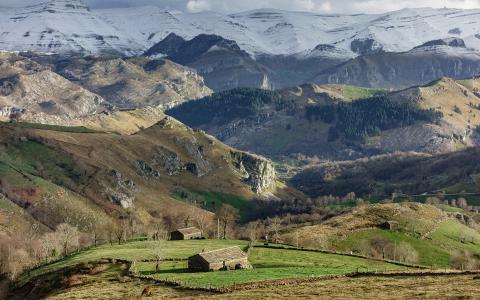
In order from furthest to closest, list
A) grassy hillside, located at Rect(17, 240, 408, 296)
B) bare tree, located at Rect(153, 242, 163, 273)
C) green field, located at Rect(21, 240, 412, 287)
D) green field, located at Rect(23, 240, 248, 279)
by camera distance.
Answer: green field, located at Rect(23, 240, 248, 279) → bare tree, located at Rect(153, 242, 163, 273) → green field, located at Rect(21, 240, 412, 287) → grassy hillside, located at Rect(17, 240, 408, 296)

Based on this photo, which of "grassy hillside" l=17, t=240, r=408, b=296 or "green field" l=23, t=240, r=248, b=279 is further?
"green field" l=23, t=240, r=248, b=279

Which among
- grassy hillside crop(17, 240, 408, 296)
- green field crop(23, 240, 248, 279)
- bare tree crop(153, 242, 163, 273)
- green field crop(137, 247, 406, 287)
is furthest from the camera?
green field crop(23, 240, 248, 279)

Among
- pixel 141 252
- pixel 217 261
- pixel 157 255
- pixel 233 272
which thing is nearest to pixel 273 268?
pixel 233 272

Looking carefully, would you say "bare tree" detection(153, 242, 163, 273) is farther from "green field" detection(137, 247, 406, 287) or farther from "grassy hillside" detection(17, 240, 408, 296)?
"green field" detection(137, 247, 406, 287)

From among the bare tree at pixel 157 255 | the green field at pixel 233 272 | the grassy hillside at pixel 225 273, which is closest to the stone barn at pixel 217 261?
the green field at pixel 233 272

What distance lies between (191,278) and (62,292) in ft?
82.8

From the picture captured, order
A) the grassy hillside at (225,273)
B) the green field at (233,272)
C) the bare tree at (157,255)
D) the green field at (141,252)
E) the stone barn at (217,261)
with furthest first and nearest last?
the green field at (141,252), the bare tree at (157,255), the stone barn at (217,261), the green field at (233,272), the grassy hillside at (225,273)

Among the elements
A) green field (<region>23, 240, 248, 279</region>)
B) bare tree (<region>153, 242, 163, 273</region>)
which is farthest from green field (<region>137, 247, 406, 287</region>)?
green field (<region>23, 240, 248, 279</region>)

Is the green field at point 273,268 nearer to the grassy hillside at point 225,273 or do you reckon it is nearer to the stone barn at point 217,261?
the grassy hillside at point 225,273

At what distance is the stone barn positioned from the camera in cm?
13338

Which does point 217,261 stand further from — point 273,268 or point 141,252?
point 141,252

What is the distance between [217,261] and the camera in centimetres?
Answer: 13512

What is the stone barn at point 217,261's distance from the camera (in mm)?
133375

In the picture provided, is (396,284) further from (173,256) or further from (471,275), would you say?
(173,256)
